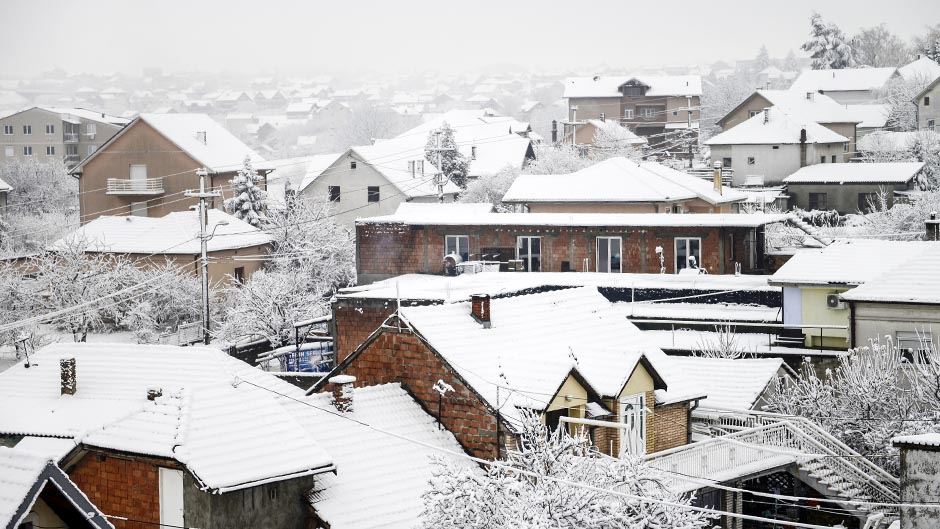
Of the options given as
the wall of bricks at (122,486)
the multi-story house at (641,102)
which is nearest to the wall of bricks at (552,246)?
the wall of bricks at (122,486)

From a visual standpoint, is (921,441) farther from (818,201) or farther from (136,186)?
(136,186)

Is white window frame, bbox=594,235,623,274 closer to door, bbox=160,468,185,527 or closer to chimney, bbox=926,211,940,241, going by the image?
chimney, bbox=926,211,940,241

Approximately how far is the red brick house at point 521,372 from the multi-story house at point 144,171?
2154 inches

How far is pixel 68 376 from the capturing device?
80.7 ft

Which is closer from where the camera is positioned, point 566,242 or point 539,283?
point 539,283

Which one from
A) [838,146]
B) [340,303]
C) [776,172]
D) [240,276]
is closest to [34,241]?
[240,276]

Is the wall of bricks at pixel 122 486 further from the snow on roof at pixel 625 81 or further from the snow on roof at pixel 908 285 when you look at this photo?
the snow on roof at pixel 625 81

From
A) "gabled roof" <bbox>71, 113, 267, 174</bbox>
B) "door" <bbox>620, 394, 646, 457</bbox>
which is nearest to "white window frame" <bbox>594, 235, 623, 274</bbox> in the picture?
"door" <bbox>620, 394, 646, 457</bbox>

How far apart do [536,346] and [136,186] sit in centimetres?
5858

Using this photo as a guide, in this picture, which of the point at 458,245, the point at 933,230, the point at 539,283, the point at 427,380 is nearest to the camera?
the point at 427,380

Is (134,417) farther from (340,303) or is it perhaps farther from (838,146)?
(838,146)

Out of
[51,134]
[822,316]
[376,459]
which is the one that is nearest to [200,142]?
[51,134]

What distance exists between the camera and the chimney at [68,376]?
24.6 metres

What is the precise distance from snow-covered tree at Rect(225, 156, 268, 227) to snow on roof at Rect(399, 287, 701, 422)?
4644 centimetres
